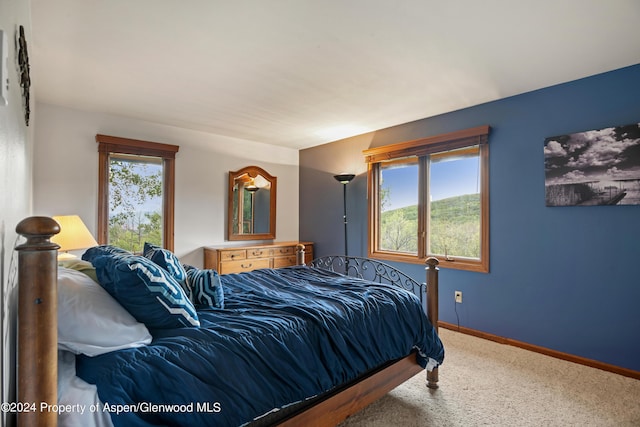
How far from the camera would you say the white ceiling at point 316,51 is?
1856mm

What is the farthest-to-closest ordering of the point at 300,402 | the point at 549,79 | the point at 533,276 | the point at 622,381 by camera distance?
the point at 533,276 → the point at 549,79 → the point at 622,381 → the point at 300,402

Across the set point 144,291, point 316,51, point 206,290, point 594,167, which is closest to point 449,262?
point 594,167

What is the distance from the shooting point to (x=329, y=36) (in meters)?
2.10

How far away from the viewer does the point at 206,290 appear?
1848mm

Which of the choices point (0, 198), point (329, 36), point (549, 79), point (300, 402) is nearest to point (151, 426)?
point (300, 402)

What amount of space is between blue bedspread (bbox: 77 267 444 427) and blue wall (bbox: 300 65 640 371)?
4.54 feet

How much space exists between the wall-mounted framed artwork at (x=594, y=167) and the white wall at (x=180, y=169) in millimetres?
3616

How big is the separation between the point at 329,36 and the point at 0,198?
6.32 feet

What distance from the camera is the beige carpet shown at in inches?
77.2

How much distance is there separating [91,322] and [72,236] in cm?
223

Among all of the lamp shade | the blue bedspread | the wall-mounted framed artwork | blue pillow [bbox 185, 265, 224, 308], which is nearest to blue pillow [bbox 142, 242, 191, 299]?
blue pillow [bbox 185, 265, 224, 308]

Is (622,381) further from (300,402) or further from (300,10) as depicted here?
(300,10)

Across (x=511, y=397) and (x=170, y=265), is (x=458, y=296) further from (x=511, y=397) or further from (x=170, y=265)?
(x=170, y=265)

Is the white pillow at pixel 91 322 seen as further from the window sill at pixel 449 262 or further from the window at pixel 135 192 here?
the window sill at pixel 449 262
